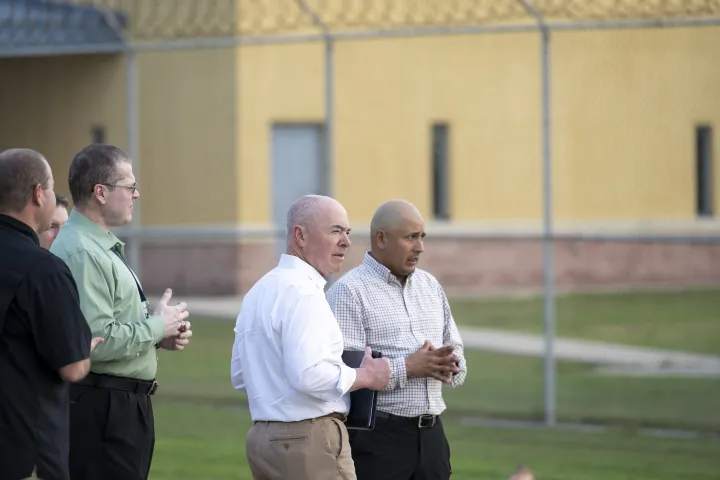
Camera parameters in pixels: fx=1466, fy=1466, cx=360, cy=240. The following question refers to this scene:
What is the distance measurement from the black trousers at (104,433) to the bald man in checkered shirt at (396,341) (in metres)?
0.91

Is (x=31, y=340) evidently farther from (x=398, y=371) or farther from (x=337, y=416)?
(x=398, y=371)

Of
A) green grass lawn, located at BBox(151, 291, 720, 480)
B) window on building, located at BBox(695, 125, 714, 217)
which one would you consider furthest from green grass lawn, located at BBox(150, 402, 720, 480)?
window on building, located at BBox(695, 125, 714, 217)

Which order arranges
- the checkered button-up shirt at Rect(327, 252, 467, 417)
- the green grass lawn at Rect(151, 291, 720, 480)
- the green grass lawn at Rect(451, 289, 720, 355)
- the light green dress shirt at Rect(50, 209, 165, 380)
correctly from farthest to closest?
the green grass lawn at Rect(451, 289, 720, 355)
the green grass lawn at Rect(151, 291, 720, 480)
the checkered button-up shirt at Rect(327, 252, 467, 417)
the light green dress shirt at Rect(50, 209, 165, 380)

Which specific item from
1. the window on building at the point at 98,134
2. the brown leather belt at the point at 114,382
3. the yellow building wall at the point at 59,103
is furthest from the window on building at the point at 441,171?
the brown leather belt at the point at 114,382

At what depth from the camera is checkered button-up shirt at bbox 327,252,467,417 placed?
230 inches

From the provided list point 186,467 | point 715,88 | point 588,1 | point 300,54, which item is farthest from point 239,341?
point 300,54

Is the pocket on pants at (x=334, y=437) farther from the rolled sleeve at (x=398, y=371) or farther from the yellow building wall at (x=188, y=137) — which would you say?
the yellow building wall at (x=188, y=137)

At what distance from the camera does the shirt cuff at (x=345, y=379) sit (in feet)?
15.6

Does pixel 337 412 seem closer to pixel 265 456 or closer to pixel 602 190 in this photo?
pixel 265 456

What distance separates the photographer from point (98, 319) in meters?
5.23

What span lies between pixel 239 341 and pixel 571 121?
16.6 m

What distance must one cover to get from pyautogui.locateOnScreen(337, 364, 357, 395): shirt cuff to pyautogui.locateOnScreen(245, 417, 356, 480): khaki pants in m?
0.17

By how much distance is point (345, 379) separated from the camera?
15.7 ft

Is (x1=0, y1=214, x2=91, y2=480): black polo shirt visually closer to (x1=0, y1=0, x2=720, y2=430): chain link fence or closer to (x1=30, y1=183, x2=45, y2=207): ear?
(x1=30, y1=183, x2=45, y2=207): ear
